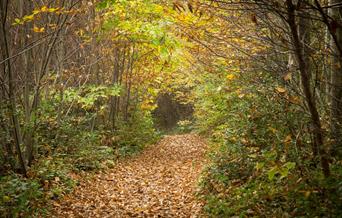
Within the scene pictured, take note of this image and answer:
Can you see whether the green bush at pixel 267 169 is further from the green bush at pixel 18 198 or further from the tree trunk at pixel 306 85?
the green bush at pixel 18 198

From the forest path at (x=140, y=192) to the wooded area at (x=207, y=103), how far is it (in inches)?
5.2

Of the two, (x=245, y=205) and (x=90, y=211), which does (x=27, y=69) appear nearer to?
(x=90, y=211)

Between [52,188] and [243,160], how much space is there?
3997 millimetres

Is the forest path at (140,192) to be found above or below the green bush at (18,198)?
below

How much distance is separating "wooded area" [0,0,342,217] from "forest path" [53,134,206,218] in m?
0.13

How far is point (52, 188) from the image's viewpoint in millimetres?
7414

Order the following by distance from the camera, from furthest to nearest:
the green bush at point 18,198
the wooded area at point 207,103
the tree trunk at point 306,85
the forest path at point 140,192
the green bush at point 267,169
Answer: the forest path at point 140,192 < the green bush at point 18,198 < the wooded area at point 207,103 < the green bush at point 267,169 < the tree trunk at point 306,85

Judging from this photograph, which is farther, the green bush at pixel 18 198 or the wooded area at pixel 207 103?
the green bush at pixel 18 198

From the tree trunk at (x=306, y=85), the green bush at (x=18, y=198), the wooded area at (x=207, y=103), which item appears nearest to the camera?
the tree trunk at (x=306, y=85)

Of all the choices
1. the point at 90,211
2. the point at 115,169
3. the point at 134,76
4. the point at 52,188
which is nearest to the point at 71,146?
the point at 115,169

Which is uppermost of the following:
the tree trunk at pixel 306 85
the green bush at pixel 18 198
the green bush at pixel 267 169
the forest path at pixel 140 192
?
the tree trunk at pixel 306 85

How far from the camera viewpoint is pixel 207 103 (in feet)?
51.1

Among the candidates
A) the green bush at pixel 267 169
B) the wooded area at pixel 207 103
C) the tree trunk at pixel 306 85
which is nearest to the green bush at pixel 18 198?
the wooded area at pixel 207 103

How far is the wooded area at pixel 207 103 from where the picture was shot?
4.48 metres
